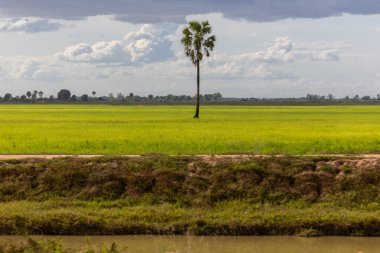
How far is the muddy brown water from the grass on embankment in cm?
36

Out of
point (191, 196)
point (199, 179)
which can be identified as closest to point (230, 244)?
point (191, 196)

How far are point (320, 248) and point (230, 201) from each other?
3771mm

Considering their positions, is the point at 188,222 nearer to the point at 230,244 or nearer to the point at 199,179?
the point at 230,244

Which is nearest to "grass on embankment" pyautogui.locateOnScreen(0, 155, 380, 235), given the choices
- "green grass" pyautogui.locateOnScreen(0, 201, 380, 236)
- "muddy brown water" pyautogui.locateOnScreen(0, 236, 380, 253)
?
"green grass" pyautogui.locateOnScreen(0, 201, 380, 236)

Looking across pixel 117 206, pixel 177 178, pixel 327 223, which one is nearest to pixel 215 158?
pixel 177 178

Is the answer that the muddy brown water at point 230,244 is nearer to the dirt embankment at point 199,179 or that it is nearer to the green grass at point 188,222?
the green grass at point 188,222

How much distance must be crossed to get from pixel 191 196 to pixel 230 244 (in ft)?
11.1

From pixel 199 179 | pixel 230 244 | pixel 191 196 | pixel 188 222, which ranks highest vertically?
pixel 199 179

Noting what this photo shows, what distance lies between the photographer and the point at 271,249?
40.7 ft

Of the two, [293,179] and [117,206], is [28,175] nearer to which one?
[117,206]

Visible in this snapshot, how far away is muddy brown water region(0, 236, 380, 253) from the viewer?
12272mm

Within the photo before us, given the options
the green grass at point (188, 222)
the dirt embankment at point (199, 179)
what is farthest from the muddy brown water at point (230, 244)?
the dirt embankment at point (199, 179)

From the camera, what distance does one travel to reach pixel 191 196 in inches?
632

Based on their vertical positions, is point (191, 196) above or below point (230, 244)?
above
